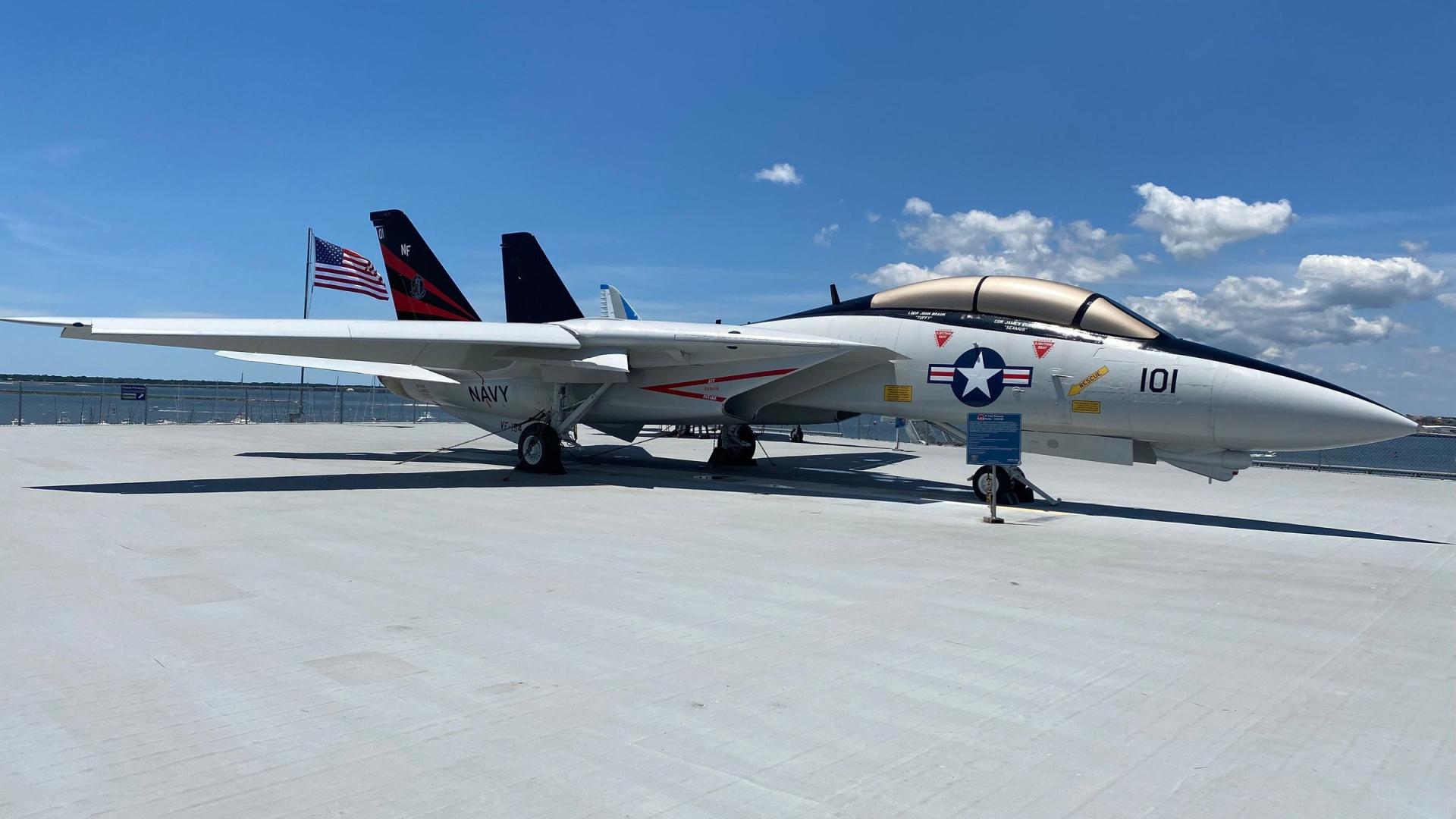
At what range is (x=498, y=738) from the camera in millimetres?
3350

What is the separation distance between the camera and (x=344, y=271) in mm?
30469

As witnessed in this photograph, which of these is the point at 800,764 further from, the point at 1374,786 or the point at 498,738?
the point at 1374,786

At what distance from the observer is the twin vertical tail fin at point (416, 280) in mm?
18375

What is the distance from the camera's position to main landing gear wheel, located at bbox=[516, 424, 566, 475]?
14.7 metres

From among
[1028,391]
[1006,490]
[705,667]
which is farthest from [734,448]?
[705,667]

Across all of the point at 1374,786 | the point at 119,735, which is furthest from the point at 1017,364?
the point at 119,735

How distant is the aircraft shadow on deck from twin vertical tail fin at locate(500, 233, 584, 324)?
3.00 meters

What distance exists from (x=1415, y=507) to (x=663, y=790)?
593 inches

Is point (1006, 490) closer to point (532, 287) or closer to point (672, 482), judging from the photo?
point (672, 482)

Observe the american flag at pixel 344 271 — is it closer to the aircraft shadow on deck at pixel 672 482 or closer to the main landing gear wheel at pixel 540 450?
the aircraft shadow on deck at pixel 672 482

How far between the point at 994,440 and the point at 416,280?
12667mm

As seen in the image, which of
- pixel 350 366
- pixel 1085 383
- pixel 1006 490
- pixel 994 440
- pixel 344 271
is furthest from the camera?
pixel 344 271

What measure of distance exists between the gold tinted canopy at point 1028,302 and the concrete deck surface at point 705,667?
8.78 ft

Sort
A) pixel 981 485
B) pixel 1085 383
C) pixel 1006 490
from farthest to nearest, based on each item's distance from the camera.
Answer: pixel 981 485
pixel 1006 490
pixel 1085 383
